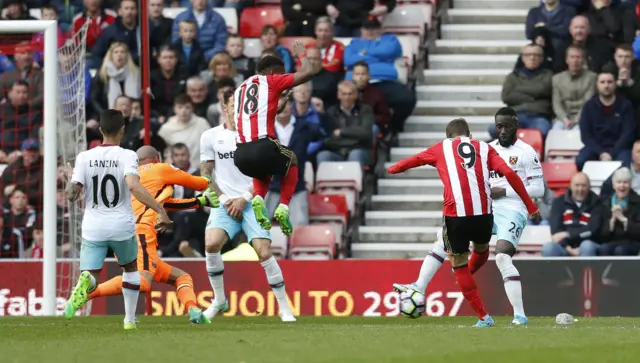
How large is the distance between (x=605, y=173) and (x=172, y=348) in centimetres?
934

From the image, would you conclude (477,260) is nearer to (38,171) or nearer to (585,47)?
(585,47)

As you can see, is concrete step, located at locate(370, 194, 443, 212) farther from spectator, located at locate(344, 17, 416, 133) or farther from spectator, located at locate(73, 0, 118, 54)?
spectator, located at locate(73, 0, 118, 54)

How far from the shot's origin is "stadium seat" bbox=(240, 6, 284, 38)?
21203mm

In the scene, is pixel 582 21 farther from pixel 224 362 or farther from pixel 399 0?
pixel 224 362

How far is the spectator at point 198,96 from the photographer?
1958cm

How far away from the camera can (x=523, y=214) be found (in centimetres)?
1407

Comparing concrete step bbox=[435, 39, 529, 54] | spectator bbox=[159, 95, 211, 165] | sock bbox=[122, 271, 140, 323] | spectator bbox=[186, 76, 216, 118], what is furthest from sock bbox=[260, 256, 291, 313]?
concrete step bbox=[435, 39, 529, 54]

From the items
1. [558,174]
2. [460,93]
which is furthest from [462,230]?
[460,93]

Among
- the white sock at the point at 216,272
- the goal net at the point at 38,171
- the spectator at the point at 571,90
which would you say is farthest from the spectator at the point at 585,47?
the white sock at the point at 216,272

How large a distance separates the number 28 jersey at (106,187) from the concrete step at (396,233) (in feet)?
22.4

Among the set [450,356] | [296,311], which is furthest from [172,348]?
[296,311]

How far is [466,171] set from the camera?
1288 cm

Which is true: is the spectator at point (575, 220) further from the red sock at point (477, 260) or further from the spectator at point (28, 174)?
the spectator at point (28, 174)

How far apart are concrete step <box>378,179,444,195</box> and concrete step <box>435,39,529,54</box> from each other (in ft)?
8.24
